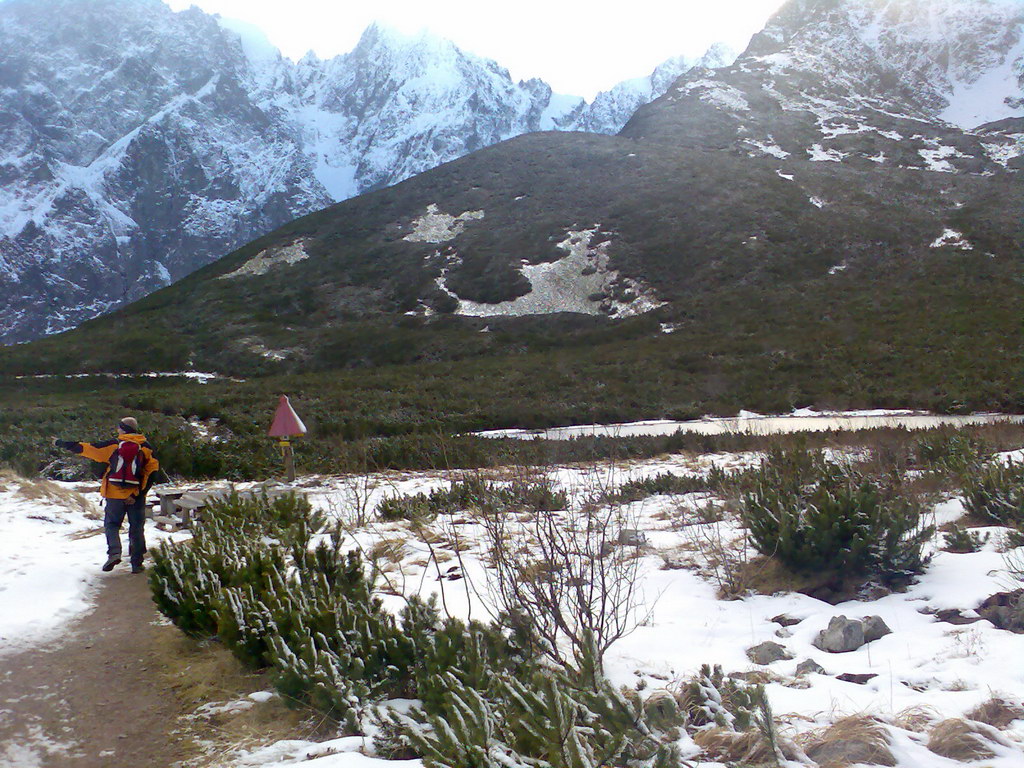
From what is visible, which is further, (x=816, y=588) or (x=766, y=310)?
(x=766, y=310)

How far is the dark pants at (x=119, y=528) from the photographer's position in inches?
249

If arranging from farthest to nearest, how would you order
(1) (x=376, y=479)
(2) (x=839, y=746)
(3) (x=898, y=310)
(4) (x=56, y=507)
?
1. (3) (x=898, y=310)
2. (1) (x=376, y=479)
3. (4) (x=56, y=507)
4. (2) (x=839, y=746)

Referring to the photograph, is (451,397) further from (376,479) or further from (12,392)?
(12,392)

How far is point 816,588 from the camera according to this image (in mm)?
4586

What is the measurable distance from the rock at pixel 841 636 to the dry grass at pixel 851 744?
0.96 metres

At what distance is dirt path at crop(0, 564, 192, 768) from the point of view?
10.2 ft

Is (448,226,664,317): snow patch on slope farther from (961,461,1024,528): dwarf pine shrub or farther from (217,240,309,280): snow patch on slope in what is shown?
(961,461,1024,528): dwarf pine shrub

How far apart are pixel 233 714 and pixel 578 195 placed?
5737cm

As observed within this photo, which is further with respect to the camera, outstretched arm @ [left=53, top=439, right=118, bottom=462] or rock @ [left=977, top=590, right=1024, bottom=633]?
outstretched arm @ [left=53, top=439, right=118, bottom=462]

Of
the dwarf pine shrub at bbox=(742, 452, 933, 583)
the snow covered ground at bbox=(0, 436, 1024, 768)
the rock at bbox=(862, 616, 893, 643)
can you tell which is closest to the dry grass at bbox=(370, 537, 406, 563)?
the snow covered ground at bbox=(0, 436, 1024, 768)

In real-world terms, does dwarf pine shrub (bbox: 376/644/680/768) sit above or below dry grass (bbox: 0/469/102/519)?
below

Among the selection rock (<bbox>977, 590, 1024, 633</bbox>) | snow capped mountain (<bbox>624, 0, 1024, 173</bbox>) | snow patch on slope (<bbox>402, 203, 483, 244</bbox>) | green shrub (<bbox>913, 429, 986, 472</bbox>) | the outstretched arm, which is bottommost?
rock (<bbox>977, 590, 1024, 633</bbox>)

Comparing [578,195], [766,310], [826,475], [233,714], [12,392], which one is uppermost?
[578,195]

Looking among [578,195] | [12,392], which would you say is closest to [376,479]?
[12,392]
